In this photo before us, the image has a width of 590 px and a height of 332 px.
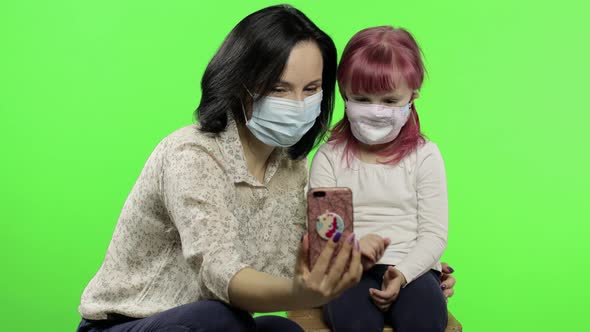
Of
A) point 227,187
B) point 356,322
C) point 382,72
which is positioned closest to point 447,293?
point 356,322

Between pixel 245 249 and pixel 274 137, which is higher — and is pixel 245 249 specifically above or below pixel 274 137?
below

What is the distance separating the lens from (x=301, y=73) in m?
2.45

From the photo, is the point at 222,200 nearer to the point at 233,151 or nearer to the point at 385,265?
the point at 233,151

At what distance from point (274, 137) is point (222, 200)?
0.31 m

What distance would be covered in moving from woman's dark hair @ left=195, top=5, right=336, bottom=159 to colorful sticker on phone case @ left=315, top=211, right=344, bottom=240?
513 millimetres

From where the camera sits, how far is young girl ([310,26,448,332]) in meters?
2.66

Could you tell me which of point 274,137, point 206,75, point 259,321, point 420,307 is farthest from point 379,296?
point 206,75

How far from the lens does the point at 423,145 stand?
2828 mm

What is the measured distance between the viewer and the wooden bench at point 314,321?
2676 millimetres

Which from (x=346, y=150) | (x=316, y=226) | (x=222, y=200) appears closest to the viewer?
(x=316, y=226)

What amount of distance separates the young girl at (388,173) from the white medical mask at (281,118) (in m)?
0.24

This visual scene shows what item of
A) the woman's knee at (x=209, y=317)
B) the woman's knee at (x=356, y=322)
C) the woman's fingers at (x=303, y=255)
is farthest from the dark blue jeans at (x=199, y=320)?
the woman's fingers at (x=303, y=255)

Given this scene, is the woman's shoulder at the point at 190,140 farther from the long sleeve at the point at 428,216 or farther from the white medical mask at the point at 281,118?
the long sleeve at the point at 428,216

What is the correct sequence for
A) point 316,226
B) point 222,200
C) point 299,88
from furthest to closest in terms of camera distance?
point 299,88 → point 222,200 → point 316,226
